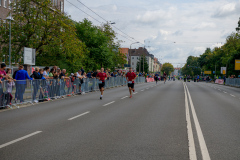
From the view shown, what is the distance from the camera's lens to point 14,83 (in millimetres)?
13086

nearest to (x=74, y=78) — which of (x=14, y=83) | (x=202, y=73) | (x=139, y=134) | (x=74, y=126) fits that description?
(x=14, y=83)

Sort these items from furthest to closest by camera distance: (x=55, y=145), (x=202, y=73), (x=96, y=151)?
(x=202, y=73) < (x=55, y=145) < (x=96, y=151)

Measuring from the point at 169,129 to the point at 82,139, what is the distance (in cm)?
235

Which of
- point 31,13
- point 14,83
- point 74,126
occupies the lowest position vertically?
point 74,126

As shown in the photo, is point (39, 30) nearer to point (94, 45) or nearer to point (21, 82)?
point (21, 82)

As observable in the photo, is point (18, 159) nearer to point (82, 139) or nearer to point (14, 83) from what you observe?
point (82, 139)

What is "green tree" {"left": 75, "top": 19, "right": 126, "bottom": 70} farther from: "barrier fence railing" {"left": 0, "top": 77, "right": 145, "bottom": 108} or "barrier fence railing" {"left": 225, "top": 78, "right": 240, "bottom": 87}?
"barrier fence railing" {"left": 0, "top": 77, "right": 145, "bottom": 108}

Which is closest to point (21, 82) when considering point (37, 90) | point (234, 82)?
point (37, 90)

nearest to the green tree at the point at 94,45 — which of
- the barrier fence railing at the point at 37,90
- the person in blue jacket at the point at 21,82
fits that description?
the barrier fence railing at the point at 37,90

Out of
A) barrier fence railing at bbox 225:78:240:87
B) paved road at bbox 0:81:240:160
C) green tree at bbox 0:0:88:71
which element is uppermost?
green tree at bbox 0:0:88:71

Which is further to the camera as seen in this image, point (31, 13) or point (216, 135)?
point (31, 13)

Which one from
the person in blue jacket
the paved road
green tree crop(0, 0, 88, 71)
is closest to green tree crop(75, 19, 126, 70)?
green tree crop(0, 0, 88, 71)

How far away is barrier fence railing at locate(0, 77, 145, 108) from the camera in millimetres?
12711

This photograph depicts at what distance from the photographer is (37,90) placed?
15.3 meters
